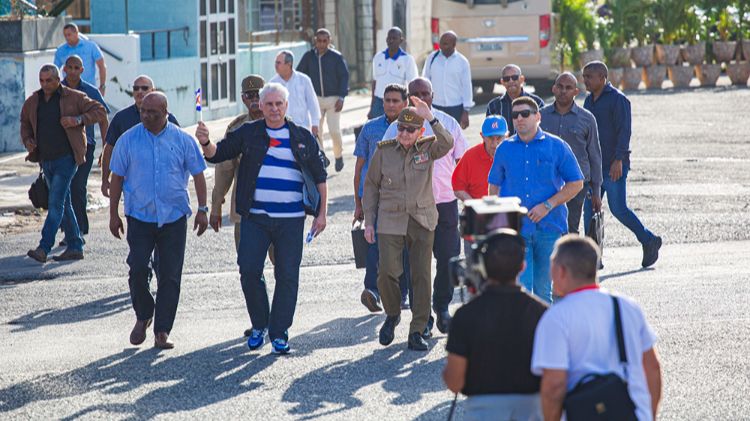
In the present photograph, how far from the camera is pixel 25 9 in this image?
20.2 m

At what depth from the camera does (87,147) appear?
44.7 feet

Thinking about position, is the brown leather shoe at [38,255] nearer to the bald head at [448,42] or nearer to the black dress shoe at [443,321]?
the black dress shoe at [443,321]

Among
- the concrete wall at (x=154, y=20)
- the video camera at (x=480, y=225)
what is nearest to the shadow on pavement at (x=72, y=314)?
the video camera at (x=480, y=225)

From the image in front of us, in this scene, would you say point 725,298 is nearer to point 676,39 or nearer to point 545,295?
point 545,295

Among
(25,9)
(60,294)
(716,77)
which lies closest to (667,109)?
(716,77)

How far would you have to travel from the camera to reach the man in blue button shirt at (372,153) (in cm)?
984

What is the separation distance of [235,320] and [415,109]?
267 centimetres

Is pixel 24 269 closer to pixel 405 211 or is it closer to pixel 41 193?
pixel 41 193

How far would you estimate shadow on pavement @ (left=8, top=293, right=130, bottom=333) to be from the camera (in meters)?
10.3

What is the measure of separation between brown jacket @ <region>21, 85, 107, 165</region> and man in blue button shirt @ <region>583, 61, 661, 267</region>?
438 cm

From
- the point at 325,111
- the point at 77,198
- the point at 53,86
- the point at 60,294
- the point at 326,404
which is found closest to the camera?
the point at 326,404

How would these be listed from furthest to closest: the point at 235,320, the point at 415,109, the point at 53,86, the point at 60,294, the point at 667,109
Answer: the point at 667,109
the point at 53,86
the point at 60,294
the point at 235,320
the point at 415,109

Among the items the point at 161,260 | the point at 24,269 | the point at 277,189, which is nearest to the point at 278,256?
the point at 277,189

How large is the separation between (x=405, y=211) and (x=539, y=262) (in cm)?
97
